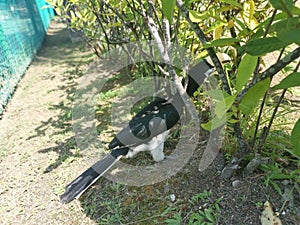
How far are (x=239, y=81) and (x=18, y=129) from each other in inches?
113

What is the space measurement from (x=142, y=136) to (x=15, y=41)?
13.8 ft

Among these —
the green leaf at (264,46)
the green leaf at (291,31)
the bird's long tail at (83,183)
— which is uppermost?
the green leaf at (291,31)

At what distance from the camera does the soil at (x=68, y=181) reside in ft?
5.12

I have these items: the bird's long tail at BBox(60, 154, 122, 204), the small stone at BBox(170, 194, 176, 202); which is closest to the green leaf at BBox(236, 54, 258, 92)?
the small stone at BBox(170, 194, 176, 202)

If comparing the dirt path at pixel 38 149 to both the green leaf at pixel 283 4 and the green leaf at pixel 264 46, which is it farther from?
the green leaf at pixel 283 4

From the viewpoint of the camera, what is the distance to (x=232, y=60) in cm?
199

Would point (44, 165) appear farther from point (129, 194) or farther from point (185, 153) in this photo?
point (185, 153)

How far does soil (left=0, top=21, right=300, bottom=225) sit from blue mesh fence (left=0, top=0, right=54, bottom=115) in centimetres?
78

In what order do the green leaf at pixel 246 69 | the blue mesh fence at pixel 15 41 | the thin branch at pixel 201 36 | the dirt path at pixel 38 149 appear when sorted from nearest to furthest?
the green leaf at pixel 246 69 → the thin branch at pixel 201 36 → the dirt path at pixel 38 149 → the blue mesh fence at pixel 15 41

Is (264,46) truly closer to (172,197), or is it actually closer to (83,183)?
(172,197)

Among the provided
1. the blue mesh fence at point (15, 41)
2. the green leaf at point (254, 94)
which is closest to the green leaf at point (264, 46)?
the green leaf at point (254, 94)

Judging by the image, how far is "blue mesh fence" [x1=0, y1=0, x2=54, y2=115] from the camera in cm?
409

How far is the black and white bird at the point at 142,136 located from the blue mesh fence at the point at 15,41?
7.80 ft

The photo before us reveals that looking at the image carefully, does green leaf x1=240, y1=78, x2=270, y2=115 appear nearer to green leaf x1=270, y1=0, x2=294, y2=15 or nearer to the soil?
green leaf x1=270, y1=0, x2=294, y2=15
